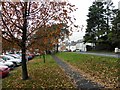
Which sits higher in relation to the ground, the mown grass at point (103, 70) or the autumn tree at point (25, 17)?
the autumn tree at point (25, 17)

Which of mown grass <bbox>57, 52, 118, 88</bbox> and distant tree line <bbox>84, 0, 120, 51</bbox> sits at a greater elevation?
distant tree line <bbox>84, 0, 120, 51</bbox>

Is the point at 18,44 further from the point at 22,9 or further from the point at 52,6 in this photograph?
the point at 52,6

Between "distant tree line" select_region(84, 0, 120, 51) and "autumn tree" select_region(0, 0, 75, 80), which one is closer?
"autumn tree" select_region(0, 0, 75, 80)

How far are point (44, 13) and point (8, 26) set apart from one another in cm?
198

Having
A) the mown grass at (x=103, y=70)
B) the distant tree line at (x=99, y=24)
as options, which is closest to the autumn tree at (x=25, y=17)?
the mown grass at (x=103, y=70)

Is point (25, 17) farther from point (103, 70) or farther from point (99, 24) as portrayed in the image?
point (99, 24)

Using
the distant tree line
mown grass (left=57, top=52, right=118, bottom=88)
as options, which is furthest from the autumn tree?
the distant tree line

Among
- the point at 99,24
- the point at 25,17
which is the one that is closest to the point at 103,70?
the point at 25,17

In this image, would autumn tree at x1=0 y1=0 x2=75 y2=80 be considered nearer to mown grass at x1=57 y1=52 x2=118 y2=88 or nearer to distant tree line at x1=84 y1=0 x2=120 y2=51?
mown grass at x1=57 y1=52 x2=118 y2=88

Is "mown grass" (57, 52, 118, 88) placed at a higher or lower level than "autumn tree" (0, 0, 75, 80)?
lower

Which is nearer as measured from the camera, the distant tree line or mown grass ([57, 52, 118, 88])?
mown grass ([57, 52, 118, 88])

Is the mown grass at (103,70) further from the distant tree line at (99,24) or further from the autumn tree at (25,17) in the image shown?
the distant tree line at (99,24)

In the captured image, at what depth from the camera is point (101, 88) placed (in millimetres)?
8727

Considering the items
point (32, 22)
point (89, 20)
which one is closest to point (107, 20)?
point (89, 20)
